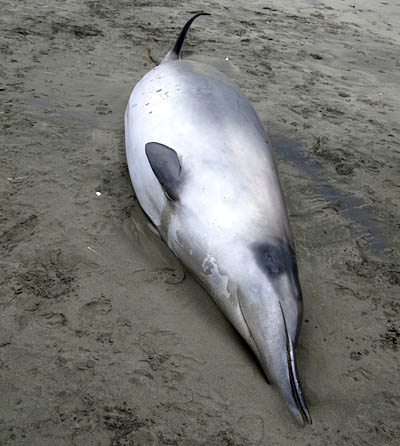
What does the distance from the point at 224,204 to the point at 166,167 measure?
51 centimetres

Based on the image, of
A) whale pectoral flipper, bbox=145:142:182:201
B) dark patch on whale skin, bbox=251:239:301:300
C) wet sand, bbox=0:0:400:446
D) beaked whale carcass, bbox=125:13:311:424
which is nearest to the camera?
wet sand, bbox=0:0:400:446

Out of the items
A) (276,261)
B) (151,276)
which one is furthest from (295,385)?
(151,276)

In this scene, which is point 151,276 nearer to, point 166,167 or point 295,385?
point 166,167

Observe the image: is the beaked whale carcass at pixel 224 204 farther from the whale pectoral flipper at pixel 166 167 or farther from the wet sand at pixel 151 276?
the wet sand at pixel 151 276

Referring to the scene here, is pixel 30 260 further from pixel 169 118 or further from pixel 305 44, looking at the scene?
pixel 305 44

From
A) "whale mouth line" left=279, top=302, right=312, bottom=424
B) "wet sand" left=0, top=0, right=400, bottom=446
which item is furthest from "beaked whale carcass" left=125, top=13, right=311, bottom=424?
"wet sand" left=0, top=0, right=400, bottom=446

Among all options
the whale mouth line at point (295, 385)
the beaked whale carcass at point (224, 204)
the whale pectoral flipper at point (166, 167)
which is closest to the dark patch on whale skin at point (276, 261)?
the beaked whale carcass at point (224, 204)

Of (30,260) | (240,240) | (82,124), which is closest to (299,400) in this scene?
(240,240)

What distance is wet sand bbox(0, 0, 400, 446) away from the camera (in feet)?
9.12

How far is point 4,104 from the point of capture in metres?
5.31

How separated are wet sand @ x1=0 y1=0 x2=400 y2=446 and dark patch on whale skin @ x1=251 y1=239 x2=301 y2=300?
387 mm

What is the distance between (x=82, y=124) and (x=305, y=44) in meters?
4.46

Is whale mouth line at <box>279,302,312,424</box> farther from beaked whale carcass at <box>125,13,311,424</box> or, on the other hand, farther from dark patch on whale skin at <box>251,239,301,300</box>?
dark patch on whale skin at <box>251,239,301,300</box>

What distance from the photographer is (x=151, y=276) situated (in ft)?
11.8
